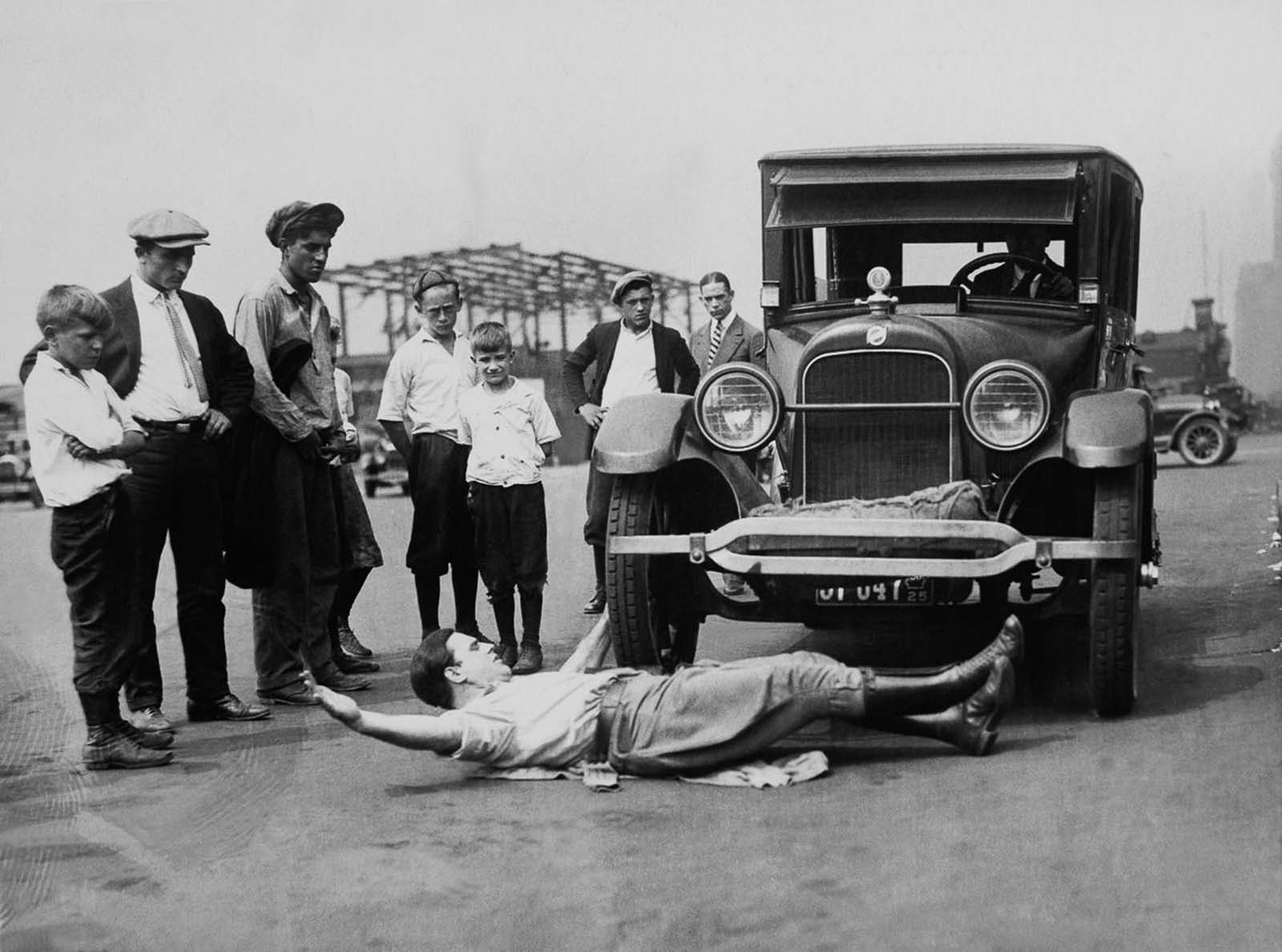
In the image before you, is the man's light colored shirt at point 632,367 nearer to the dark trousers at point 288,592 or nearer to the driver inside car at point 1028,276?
the driver inside car at point 1028,276

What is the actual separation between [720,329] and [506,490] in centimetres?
218

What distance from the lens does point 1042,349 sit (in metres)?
6.26

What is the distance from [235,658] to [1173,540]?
6.96m

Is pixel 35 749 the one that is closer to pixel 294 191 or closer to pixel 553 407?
pixel 294 191

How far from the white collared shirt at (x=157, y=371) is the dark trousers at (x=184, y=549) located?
93 millimetres

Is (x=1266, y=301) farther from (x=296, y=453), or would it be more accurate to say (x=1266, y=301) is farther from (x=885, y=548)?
(x=296, y=453)

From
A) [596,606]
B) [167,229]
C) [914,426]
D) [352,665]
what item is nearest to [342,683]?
[352,665]

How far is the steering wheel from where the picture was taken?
6.73 meters

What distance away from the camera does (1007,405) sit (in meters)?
5.55

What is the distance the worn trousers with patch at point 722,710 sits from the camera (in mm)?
4520

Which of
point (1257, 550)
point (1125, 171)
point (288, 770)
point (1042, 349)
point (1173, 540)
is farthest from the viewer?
point (1173, 540)

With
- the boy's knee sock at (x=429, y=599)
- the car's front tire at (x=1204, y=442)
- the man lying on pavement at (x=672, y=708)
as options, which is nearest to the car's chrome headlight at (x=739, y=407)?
the man lying on pavement at (x=672, y=708)

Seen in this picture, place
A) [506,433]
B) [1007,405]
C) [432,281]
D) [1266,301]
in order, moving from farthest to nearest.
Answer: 1. [1266,301]
2. [432,281]
3. [506,433]
4. [1007,405]

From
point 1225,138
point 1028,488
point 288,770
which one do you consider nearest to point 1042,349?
point 1028,488
